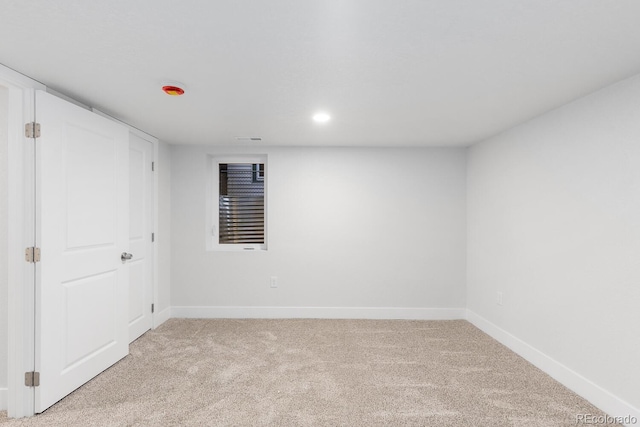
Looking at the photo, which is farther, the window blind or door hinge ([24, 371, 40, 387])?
the window blind

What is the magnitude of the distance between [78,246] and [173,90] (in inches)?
52.4

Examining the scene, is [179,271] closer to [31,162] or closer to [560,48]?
[31,162]

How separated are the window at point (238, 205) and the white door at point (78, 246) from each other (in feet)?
4.80

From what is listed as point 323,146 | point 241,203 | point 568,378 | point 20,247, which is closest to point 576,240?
point 568,378

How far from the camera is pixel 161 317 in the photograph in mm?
3875

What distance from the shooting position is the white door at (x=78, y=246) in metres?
2.12

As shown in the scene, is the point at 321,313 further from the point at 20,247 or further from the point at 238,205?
the point at 20,247

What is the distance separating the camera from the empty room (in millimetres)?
1562

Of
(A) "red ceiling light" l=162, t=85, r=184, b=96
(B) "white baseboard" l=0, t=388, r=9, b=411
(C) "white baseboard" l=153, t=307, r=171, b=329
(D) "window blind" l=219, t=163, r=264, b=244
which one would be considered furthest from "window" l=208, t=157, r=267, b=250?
(B) "white baseboard" l=0, t=388, r=9, b=411

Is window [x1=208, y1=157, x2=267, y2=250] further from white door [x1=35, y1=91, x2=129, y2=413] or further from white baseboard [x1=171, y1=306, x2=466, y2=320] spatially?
white door [x1=35, y1=91, x2=129, y2=413]

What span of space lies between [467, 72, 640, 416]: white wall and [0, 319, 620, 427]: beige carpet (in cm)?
30

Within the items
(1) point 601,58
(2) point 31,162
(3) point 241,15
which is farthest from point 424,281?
(2) point 31,162

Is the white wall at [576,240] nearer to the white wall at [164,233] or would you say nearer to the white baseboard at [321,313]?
the white baseboard at [321,313]

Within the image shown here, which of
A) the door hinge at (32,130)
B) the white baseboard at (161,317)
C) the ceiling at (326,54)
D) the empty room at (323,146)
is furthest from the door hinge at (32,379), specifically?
the ceiling at (326,54)
